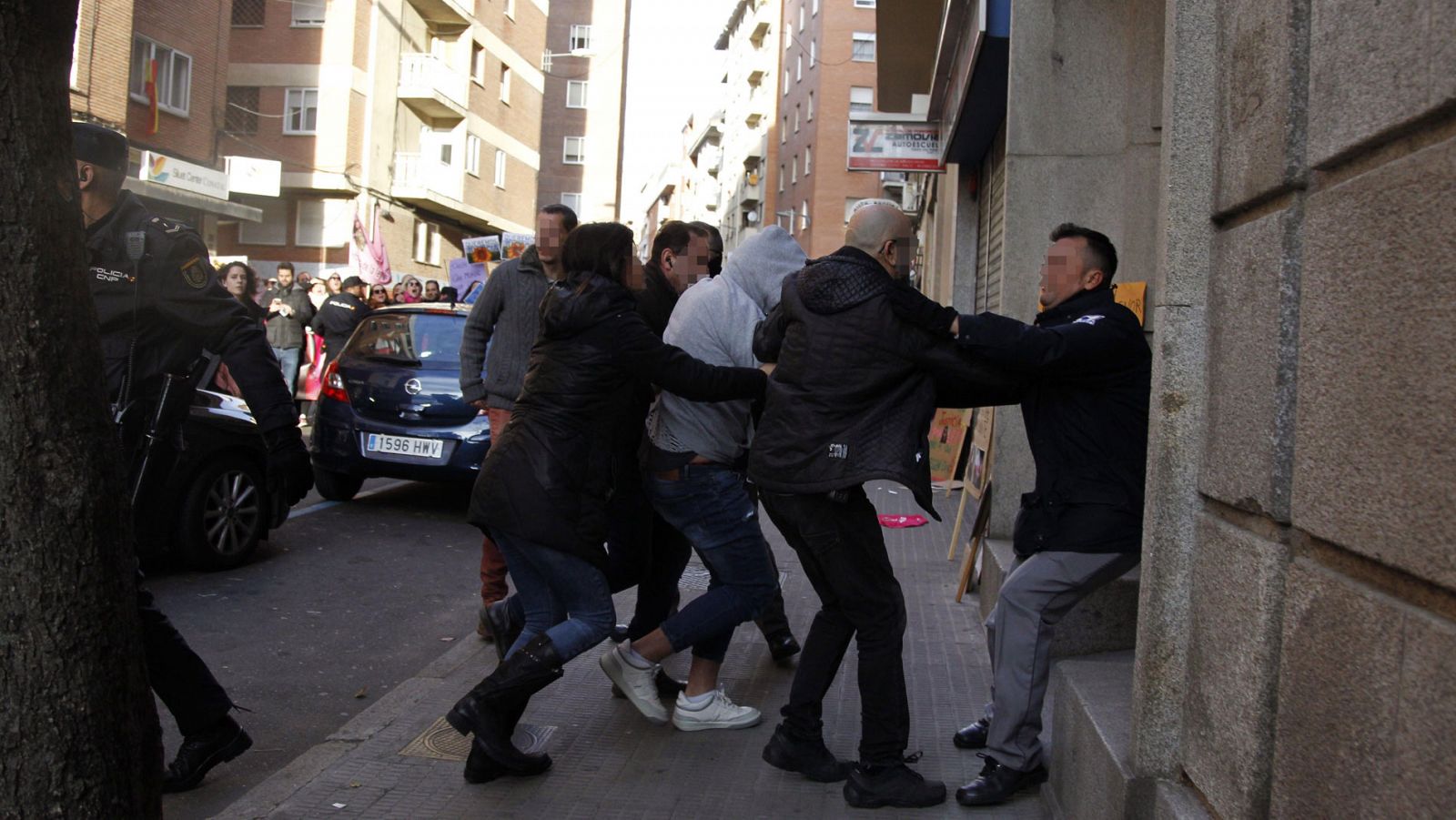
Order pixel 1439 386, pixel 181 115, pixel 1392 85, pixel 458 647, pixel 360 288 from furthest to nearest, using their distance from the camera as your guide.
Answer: pixel 181 115, pixel 360 288, pixel 458 647, pixel 1392 85, pixel 1439 386

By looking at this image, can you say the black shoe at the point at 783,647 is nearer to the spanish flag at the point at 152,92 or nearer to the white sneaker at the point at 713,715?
the white sneaker at the point at 713,715

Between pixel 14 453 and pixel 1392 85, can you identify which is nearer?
pixel 1392 85

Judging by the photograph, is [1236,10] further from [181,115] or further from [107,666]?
[181,115]

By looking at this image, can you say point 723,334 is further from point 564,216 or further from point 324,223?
point 324,223

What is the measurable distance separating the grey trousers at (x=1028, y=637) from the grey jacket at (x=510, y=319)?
3.09 m

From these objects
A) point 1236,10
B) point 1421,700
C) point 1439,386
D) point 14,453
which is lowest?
point 1421,700

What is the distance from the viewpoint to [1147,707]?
2.99 m

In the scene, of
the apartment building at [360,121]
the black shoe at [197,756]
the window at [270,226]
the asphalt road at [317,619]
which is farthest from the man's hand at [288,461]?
the window at [270,226]

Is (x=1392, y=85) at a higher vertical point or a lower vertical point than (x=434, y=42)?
lower

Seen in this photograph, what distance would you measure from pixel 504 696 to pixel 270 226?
3145 centimetres

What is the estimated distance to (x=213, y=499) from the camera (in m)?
7.46

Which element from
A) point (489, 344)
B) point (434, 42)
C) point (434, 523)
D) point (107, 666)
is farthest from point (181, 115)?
point (107, 666)

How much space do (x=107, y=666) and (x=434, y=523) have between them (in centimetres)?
705

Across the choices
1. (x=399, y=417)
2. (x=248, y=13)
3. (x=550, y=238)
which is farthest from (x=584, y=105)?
(x=550, y=238)
